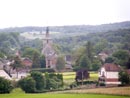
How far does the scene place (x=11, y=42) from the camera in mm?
97938

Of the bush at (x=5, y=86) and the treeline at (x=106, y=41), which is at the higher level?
the treeline at (x=106, y=41)

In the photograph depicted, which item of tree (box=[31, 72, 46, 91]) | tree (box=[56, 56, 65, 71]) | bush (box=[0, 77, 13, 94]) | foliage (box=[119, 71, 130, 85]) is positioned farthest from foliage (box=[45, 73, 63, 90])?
tree (box=[56, 56, 65, 71])

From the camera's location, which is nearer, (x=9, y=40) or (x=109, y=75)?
(x=109, y=75)

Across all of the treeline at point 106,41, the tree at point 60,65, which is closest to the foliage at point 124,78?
the tree at point 60,65

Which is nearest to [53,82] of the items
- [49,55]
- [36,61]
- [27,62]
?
[36,61]

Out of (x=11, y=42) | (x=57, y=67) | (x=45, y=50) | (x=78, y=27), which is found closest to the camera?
(x=57, y=67)

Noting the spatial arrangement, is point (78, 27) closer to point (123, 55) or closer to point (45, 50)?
point (45, 50)

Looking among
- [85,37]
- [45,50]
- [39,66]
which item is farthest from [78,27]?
[39,66]

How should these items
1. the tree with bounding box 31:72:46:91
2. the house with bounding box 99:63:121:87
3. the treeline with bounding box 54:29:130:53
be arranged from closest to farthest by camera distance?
1. the tree with bounding box 31:72:46:91
2. the house with bounding box 99:63:121:87
3. the treeline with bounding box 54:29:130:53

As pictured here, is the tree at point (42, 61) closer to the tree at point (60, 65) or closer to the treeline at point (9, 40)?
the tree at point (60, 65)

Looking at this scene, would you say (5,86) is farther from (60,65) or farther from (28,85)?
(60,65)

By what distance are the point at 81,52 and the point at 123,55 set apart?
10.8 m

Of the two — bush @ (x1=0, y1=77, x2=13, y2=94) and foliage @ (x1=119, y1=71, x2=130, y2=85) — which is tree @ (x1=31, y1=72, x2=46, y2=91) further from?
foliage @ (x1=119, y1=71, x2=130, y2=85)

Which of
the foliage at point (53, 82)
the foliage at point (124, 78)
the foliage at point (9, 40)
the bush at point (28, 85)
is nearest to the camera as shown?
the bush at point (28, 85)
